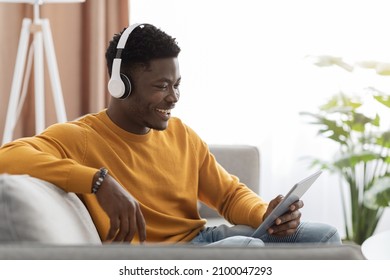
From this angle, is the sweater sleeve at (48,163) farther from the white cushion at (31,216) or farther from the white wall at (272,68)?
the white wall at (272,68)

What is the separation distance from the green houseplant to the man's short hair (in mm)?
1444

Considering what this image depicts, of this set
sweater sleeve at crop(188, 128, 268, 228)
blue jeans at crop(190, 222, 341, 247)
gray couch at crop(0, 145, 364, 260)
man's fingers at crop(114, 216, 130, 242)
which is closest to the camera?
gray couch at crop(0, 145, 364, 260)

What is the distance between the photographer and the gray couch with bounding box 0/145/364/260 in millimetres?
789

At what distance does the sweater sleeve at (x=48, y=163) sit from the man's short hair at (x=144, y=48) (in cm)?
29

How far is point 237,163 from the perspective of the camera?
239 cm

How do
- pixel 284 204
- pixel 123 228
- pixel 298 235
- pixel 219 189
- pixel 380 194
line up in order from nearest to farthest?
pixel 123 228 < pixel 284 204 < pixel 298 235 < pixel 219 189 < pixel 380 194

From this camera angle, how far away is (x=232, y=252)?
797 mm

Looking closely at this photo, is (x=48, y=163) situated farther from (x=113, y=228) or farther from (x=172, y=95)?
(x=172, y=95)

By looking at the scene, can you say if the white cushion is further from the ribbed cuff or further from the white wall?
the white wall

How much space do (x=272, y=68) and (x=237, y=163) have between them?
1.15 m

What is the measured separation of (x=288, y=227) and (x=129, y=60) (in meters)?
0.55

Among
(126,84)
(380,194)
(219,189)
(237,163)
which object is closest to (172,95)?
(126,84)

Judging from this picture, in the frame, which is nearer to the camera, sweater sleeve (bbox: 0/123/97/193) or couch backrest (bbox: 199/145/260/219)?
sweater sleeve (bbox: 0/123/97/193)

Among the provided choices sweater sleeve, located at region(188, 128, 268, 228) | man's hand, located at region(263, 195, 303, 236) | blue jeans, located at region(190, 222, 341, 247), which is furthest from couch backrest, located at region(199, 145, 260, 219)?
man's hand, located at region(263, 195, 303, 236)
